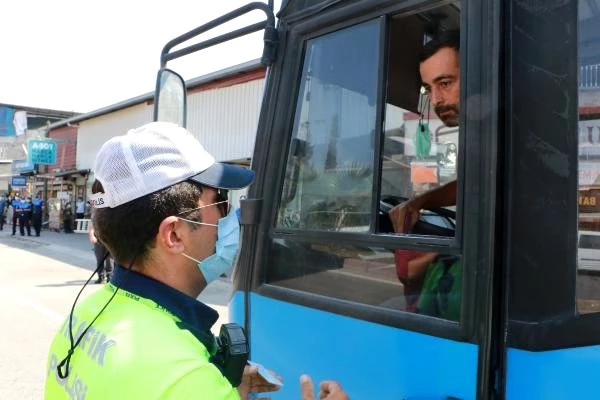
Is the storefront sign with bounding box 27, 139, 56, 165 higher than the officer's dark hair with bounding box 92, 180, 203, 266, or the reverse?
the storefront sign with bounding box 27, 139, 56, 165

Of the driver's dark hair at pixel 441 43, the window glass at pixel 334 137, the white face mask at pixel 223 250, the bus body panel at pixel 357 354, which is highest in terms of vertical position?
the driver's dark hair at pixel 441 43

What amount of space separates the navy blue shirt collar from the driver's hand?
0.66m

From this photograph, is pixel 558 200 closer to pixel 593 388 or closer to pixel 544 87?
pixel 544 87

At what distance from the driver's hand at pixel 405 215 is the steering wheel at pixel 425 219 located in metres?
0.01

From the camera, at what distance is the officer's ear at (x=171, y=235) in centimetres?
127

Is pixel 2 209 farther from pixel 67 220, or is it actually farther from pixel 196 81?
pixel 196 81

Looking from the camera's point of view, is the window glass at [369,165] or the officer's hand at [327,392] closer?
the officer's hand at [327,392]

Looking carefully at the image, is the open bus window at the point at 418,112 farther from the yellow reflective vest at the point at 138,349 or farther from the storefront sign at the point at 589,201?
the yellow reflective vest at the point at 138,349

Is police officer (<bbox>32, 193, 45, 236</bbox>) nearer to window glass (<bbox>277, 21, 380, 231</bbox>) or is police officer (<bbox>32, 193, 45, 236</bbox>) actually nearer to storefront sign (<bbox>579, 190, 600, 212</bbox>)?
window glass (<bbox>277, 21, 380, 231</bbox>)

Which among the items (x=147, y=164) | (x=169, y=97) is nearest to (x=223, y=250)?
(x=147, y=164)

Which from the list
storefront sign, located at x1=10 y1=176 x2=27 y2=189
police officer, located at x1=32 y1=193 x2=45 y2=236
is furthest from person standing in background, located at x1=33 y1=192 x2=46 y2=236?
storefront sign, located at x1=10 y1=176 x2=27 y2=189

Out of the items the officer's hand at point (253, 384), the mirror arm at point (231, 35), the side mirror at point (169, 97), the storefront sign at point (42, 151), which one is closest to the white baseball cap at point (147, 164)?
the officer's hand at point (253, 384)

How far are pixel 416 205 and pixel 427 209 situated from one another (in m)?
0.04

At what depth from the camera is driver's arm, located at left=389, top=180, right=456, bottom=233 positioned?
5.41ft
